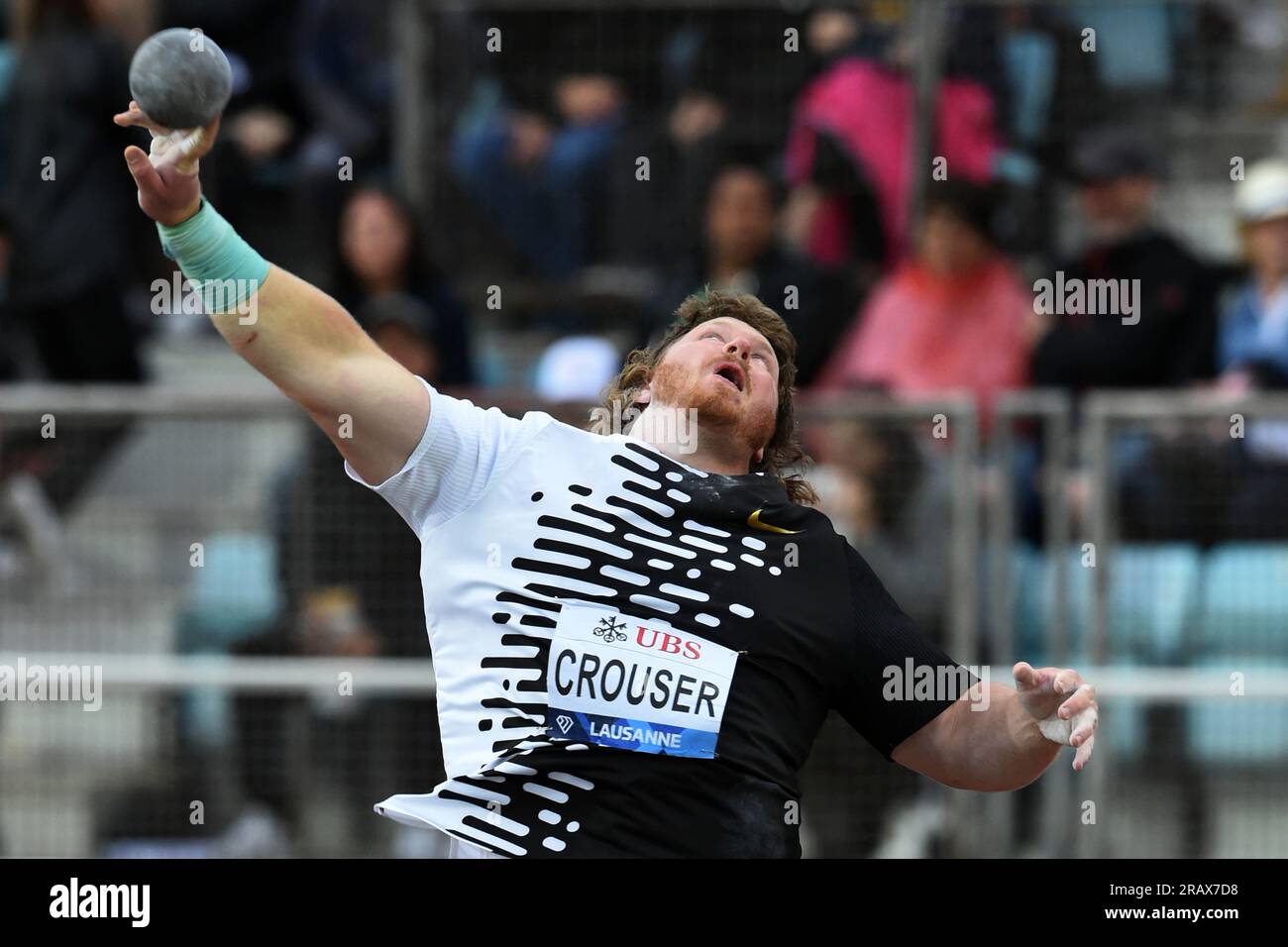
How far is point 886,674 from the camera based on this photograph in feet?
16.5

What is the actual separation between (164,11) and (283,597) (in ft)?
13.2

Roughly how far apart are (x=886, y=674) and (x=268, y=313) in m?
1.69

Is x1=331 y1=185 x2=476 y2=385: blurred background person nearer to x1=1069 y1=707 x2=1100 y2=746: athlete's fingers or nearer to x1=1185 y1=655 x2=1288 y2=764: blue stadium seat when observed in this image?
x1=1185 y1=655 x2=1288 y2=764: blue stadium seat

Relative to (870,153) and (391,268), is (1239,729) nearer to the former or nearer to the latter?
(870,153)

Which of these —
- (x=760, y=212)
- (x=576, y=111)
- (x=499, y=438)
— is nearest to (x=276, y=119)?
(x=576, y=111)

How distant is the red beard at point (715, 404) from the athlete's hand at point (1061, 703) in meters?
0.92

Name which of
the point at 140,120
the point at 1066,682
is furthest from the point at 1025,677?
the point at 140,120

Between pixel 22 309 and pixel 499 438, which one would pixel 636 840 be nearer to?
pixel 499 438

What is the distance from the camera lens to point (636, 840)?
4637mm

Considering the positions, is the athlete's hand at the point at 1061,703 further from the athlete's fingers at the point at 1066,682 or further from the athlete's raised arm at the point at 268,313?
the athlete's raised arm at the point at 268,313

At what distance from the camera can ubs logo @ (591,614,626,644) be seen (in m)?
4.77

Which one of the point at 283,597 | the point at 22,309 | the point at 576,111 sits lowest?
the point at 283,597

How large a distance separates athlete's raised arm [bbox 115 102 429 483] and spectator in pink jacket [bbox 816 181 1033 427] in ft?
16.3

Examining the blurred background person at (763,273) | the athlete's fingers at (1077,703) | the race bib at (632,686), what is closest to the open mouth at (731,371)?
the race bib at (632,686)
